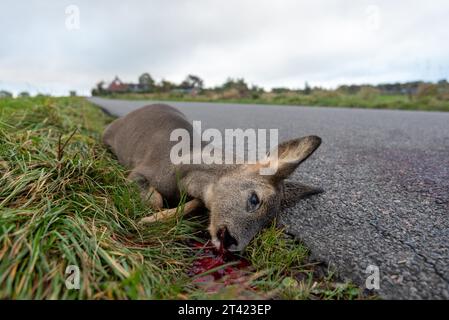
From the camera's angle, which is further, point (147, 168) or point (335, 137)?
point (335, 137)

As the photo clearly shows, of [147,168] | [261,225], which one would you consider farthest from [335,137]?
[261,225]

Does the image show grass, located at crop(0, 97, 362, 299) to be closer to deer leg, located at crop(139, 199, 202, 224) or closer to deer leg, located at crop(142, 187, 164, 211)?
deer leg, located at crop(139, 199, 202, 224)

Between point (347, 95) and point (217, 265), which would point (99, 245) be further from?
point (347, 95)

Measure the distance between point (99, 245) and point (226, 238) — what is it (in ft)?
2.81

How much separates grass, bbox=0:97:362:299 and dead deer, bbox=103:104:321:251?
0.15m

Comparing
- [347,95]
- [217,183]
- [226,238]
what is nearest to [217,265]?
[226,238]

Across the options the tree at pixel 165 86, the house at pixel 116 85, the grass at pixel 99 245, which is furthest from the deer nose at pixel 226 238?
the house at pixel 116 85

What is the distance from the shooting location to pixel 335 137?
6129 mm

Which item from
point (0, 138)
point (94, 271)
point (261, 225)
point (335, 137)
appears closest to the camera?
point (94, 271)

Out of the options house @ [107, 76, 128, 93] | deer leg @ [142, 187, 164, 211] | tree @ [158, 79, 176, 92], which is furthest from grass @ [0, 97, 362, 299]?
house @ [107, 76, 128, 93]

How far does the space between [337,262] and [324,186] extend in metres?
1.34

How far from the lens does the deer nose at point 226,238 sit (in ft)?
7.85

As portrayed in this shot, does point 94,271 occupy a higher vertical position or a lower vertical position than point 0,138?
lower

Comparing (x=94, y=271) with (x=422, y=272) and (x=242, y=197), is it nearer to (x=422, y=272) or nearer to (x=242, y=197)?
(x=242, y=197)
